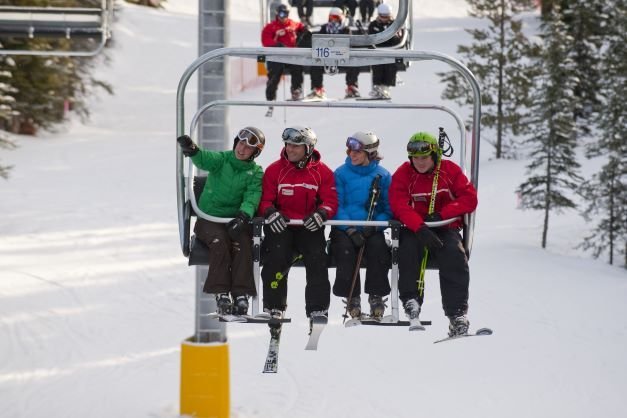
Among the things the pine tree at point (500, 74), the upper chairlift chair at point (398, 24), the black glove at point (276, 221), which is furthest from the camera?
the pine tree at point (500, 74)

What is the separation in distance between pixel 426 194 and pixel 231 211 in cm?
131

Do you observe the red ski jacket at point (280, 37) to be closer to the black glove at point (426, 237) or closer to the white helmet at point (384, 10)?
the white helmet at point (384, 10)

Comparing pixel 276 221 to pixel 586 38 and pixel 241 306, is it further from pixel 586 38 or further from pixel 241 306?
pixel 586 38

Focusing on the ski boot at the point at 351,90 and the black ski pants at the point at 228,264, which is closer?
the black ski pants at the point at 228,264

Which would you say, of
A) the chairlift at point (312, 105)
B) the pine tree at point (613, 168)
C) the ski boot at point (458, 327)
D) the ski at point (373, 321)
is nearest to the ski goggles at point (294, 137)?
the chairlift at point (312, 105)

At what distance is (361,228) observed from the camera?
768 cm

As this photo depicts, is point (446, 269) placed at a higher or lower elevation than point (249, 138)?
lower

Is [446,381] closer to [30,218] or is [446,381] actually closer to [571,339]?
[571,339]

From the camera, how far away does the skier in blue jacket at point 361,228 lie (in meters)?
7.64

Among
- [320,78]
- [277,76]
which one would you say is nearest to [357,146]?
[320,78]

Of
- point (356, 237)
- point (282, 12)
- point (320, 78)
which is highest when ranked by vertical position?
point (282, 12)

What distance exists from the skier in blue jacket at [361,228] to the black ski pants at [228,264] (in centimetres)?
59

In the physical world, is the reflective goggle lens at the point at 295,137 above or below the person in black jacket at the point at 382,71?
below

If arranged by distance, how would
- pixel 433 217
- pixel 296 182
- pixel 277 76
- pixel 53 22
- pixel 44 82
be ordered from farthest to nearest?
pixel 44 82 → pixel 277 76 → pixel 53 22 → pixel 296 182 → pixel 433 217
